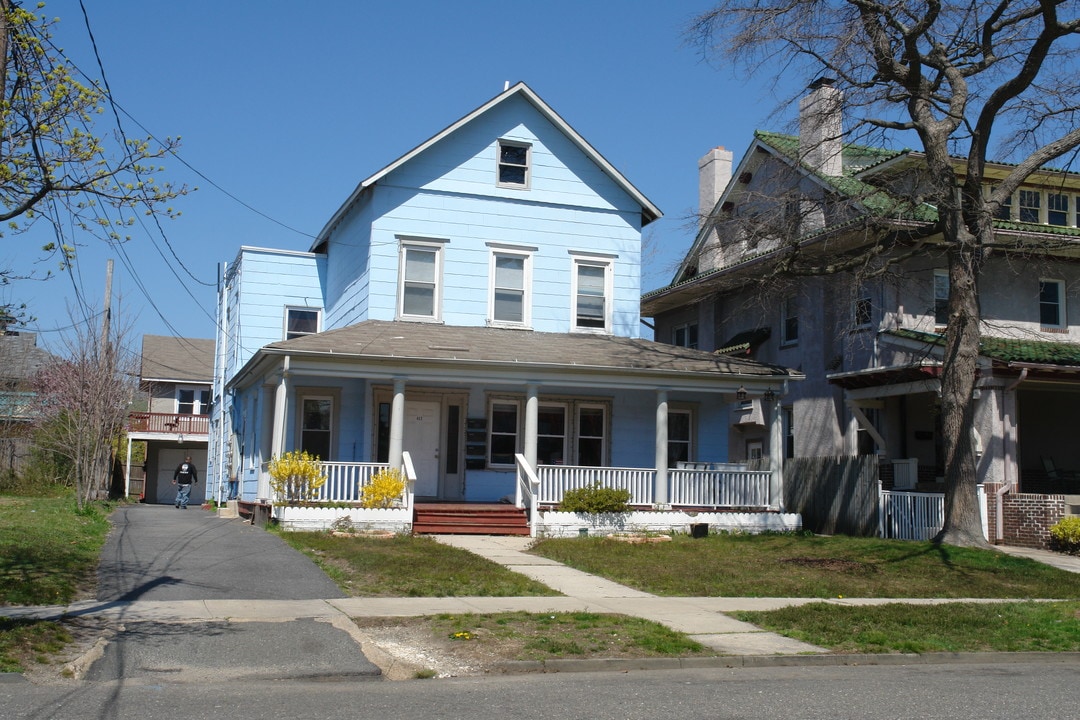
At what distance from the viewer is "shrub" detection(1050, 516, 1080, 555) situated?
62.6ft

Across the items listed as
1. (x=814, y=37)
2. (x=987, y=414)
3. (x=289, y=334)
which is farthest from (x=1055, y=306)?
(x=289, y=334)

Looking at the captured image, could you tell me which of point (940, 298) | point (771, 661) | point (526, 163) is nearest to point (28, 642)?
point (771, 661)

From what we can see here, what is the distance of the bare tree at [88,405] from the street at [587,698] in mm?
18132

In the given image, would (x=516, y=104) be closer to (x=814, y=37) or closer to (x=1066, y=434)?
(x=814, y=37)

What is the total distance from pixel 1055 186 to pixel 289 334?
1921 centimetres

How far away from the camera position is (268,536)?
1859 centimetres

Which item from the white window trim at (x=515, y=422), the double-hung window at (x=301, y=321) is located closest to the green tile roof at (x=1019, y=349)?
the white window trim at (x=515, y=422)

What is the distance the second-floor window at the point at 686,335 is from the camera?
3378 cm

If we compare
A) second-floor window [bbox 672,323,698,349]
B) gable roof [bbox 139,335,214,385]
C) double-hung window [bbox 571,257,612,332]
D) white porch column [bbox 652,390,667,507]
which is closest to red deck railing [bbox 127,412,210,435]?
gable roof [bbox 139,335,214,385]

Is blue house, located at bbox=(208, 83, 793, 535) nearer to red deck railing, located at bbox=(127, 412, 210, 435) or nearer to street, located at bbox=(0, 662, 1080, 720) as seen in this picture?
street, located at bbox=(0, 662, 1080, 720)

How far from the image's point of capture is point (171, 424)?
46.9m

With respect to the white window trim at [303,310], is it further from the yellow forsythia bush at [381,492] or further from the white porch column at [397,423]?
the yellow forsythia bush at [381,492]

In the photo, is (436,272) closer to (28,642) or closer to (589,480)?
(589,480)

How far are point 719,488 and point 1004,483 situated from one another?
18.4ft
